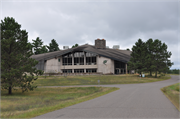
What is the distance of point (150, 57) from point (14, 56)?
40243 mm

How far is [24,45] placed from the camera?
23.3 metres

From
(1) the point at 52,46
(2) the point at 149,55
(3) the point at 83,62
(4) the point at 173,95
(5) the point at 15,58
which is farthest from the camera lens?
(1) the point at 52,46

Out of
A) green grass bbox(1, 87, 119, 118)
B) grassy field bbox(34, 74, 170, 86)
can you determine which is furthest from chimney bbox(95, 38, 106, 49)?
green grass bbox(1, 87, 119, 118)

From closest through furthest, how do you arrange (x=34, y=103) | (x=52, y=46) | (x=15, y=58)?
(x=34, y=103)
(x=15, y=58)
(x=52, y=46)

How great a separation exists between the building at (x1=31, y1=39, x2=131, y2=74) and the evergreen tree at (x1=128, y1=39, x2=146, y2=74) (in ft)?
19.2

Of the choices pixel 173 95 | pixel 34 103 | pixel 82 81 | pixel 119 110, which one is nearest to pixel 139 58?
pixel 82 81

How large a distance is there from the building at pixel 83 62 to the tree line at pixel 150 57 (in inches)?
259

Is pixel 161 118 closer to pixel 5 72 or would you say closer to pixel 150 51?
pixel 5 72

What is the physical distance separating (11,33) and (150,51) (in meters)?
42.7

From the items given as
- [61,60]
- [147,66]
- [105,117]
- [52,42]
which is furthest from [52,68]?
[52,42]

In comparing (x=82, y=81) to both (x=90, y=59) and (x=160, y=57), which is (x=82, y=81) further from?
(x=160, y=57)

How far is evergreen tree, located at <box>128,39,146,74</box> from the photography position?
48.2 metres

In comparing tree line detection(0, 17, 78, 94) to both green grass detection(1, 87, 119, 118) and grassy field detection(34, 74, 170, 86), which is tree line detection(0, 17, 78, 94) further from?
grassy field detection(34, 74, 170, 86)

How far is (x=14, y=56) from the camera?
21859 millimetres
